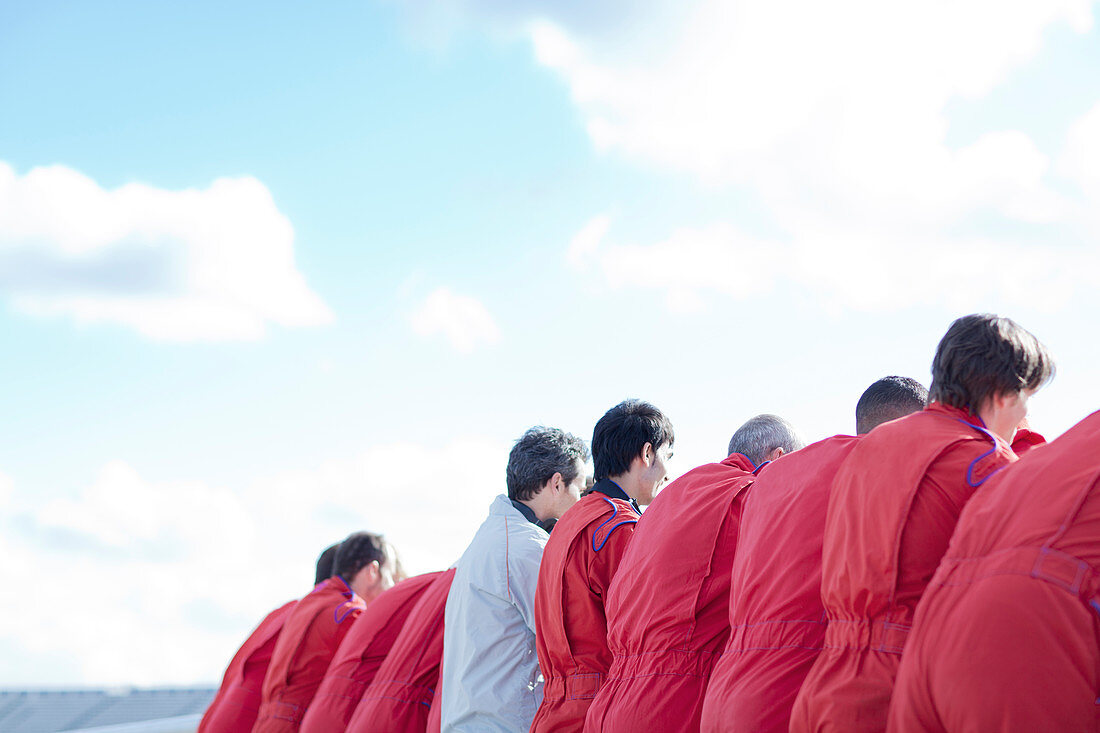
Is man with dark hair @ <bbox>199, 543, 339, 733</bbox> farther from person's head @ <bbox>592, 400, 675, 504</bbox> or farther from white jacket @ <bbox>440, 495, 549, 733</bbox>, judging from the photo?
person's head @ <bbox>592, 400, 675, 504</bbox>

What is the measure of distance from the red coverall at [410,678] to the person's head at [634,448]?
1510 mm

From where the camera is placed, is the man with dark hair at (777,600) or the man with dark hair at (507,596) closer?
the man with dark hair at (777,600)

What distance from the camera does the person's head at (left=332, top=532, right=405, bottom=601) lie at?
7043 mm

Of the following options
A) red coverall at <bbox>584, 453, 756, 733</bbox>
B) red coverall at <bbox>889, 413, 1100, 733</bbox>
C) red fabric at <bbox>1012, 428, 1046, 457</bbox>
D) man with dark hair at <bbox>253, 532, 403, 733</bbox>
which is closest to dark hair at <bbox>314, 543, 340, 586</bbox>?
man with dark hair at <bbox>253, 532, 403, 733</bbox>

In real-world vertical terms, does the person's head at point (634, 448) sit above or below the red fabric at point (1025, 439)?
above

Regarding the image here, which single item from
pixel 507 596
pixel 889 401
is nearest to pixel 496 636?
pixel 507 596

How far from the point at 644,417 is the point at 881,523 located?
195 cm

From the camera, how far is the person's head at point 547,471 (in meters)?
5.35

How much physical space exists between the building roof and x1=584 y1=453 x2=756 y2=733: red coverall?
57.4 feet

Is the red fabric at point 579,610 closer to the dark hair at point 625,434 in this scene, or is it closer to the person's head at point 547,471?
the dark hair at point 625,434

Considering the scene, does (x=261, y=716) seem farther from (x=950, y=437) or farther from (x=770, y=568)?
(x=950, y=437)

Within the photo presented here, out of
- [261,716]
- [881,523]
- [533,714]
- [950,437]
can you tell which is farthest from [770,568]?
[261,716]

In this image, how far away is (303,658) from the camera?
266 inches

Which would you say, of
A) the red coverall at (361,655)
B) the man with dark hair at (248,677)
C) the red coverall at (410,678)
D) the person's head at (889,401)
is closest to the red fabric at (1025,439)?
the person's head at (889,401)
